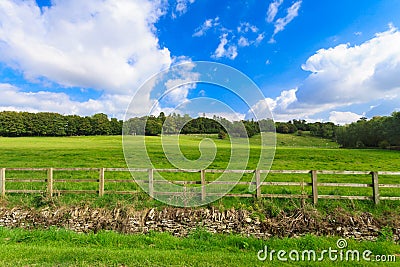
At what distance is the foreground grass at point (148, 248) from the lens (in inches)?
205

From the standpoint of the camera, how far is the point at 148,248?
6.23 metres

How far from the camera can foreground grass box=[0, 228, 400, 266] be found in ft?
17.0

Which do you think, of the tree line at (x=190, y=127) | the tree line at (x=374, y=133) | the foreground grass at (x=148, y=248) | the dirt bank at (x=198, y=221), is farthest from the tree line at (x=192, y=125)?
the tree line at (x=374, y=133)

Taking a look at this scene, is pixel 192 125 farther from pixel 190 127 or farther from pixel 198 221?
pixel 198 221

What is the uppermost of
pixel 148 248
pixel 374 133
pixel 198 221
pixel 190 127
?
pixel 374 133

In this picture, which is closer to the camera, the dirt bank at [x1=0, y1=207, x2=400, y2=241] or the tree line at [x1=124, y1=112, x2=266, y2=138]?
the dirt bank at [x1=0, y1=207, x2=400, y2=241]

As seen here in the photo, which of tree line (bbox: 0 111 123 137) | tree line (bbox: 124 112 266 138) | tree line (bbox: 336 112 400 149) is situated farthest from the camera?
tree line (bbox: 0 111 123 137)

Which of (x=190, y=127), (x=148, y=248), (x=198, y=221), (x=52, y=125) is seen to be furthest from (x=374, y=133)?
(x=52, y=125)

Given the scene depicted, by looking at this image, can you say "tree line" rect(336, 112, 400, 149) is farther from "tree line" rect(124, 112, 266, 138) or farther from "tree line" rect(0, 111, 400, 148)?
"tree line" rect(124, 112, 266, 138)

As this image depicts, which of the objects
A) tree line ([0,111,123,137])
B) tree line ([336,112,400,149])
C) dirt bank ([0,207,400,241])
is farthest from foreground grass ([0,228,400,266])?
tree line ([0,111,123,137])

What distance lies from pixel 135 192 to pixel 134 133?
3825mm

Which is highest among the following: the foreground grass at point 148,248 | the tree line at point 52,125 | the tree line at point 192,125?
the tree line at point 52,125

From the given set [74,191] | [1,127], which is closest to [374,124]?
[74,191]

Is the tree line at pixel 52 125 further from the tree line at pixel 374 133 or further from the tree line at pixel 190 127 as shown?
the tree line at pixel 374 133
